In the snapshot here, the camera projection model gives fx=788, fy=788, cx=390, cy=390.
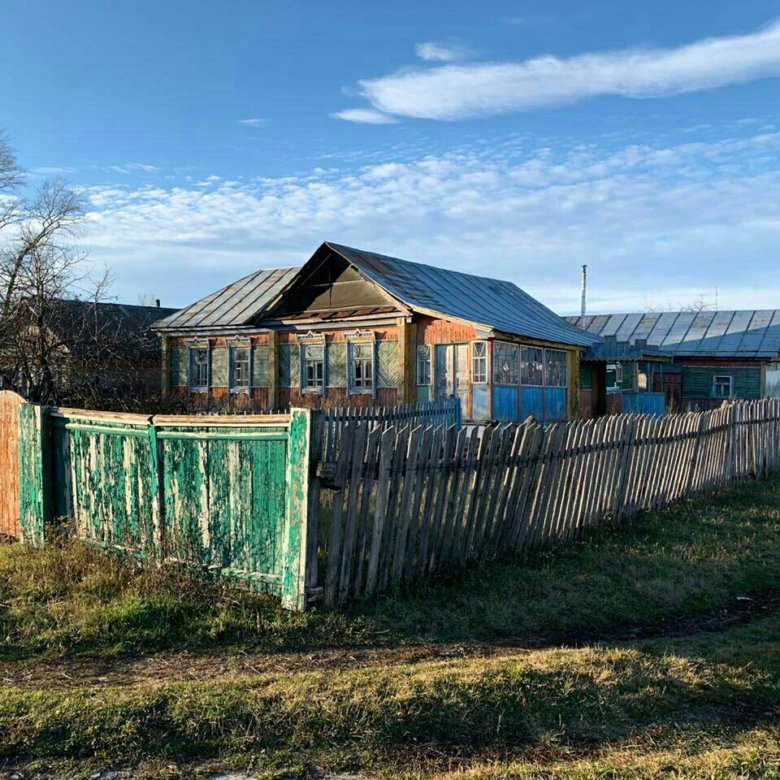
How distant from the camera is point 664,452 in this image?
35.6ft

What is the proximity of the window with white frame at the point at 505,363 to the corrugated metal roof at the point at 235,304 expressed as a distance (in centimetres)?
846

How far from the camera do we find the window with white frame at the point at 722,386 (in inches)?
1320

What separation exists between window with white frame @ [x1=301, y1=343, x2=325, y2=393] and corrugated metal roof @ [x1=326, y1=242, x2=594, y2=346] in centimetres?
318

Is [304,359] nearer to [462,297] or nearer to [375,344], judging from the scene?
[375,344]

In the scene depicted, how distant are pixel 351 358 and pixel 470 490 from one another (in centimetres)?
1672

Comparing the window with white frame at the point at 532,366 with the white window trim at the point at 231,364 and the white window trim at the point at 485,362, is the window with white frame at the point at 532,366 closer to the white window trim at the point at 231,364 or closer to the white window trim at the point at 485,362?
the white window trim at the point at 485,362

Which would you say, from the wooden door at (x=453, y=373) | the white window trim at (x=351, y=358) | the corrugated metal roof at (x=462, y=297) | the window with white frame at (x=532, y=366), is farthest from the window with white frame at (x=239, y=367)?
the window with white frame at (x=532, y=366)

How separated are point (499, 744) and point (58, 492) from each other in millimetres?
5820

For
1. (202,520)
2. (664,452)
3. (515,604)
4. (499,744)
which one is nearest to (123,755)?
(499,744)

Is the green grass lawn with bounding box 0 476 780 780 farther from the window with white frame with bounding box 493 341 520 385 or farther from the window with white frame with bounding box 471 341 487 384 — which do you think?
the window with white frame with bounding box 493 341 520 385

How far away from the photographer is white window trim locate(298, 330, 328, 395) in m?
24.5

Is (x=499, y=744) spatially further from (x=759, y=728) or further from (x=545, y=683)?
(x=759, y=728)

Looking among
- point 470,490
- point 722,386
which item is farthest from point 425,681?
point 722,386

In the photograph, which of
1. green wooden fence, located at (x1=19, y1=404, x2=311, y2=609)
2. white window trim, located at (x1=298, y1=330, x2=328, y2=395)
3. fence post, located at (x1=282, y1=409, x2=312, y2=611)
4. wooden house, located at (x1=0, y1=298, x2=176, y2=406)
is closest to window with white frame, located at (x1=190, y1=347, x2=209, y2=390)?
white window trim, located at (x1=298, y1=330, x2=328, y2=395)
